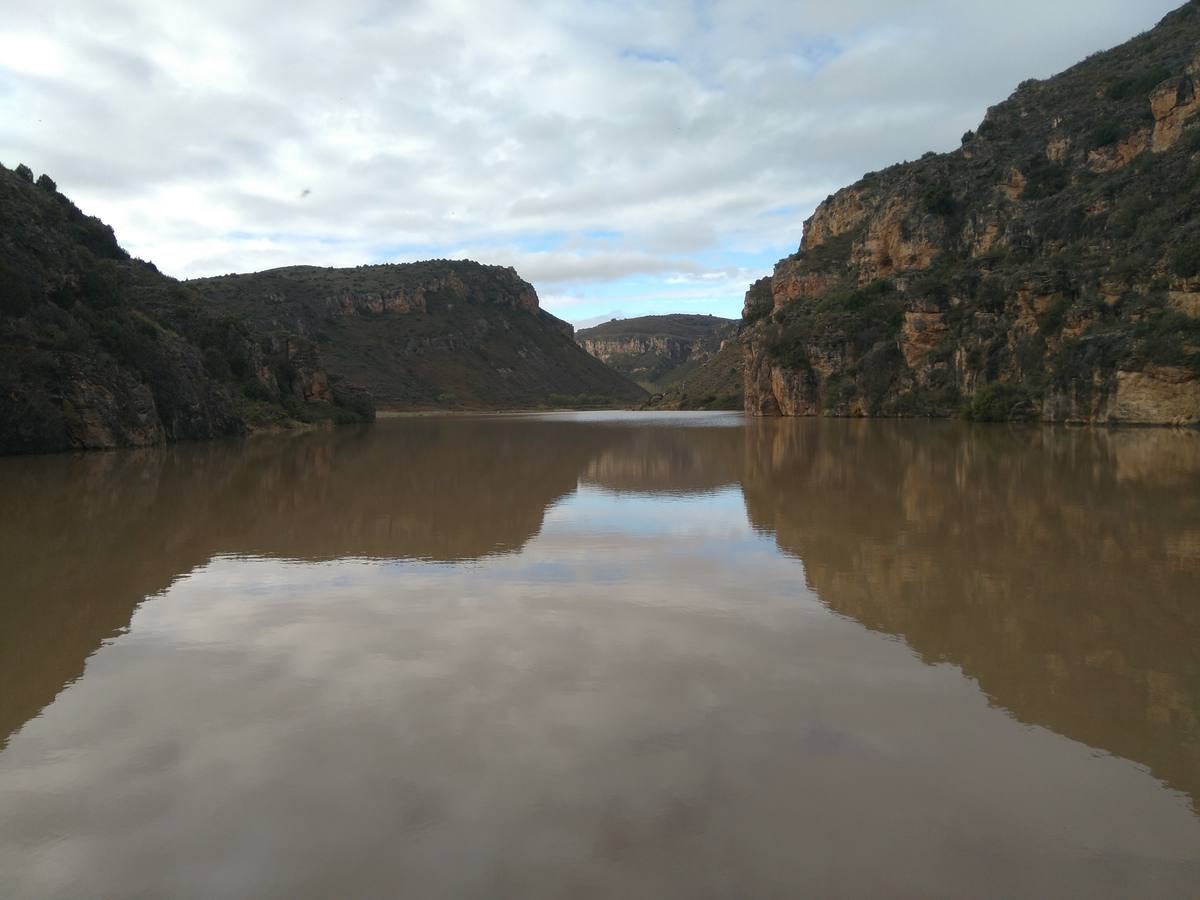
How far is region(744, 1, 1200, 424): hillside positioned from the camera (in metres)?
35.7

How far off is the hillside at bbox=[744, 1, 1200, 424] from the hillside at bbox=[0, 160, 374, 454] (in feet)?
133

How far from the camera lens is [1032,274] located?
1800 inches

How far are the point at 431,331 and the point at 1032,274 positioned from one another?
9715cm

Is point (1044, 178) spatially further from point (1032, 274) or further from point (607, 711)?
point (607, 711)

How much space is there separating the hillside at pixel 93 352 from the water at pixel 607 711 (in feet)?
58.8

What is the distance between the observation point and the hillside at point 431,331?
107062 mm

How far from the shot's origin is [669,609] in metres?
6.71

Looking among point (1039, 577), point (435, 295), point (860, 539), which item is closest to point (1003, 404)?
point (860, 539)

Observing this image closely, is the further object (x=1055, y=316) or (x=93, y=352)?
(x=1055, y=316)

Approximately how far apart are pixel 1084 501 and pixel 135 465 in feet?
73.2

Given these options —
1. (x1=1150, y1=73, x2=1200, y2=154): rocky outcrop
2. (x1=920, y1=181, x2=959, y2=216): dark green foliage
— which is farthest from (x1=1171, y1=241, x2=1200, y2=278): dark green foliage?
(x1=920, y1=181, x2=959, y2=216): dark green foliage

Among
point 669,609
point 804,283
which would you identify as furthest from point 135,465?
point 804,283

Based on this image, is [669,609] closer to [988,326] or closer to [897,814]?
[897,814]

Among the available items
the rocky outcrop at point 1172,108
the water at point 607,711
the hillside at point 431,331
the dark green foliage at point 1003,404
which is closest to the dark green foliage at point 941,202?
the rocky outcrop at point 1172,108
